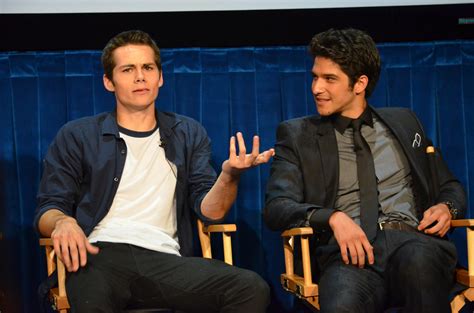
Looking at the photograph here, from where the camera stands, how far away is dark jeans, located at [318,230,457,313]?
2.77 m

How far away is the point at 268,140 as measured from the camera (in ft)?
A: 13.4

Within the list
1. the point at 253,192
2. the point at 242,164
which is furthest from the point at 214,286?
the point at 253,192

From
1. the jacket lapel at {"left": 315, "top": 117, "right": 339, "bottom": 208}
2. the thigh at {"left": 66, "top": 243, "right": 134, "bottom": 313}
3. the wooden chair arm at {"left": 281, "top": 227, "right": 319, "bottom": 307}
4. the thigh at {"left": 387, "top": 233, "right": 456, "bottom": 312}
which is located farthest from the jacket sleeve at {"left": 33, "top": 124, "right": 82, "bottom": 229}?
the thigh at {"left": 387, "top": 233, "right": 456, "bottom": 312}

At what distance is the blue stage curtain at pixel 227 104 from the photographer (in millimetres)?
3957

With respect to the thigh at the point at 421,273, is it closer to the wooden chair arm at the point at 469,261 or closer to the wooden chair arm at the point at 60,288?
the wooden chair arm at the point at 469,261

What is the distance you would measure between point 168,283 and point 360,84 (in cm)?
121

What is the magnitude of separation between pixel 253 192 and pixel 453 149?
110 centimetres

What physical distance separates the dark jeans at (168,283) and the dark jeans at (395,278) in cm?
28

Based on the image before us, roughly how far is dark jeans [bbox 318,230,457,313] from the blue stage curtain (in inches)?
44.4

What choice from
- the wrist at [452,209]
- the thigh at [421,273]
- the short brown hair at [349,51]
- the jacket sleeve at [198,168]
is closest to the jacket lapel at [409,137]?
the wrist at [452,209]

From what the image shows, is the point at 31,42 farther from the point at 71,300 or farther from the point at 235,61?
the point at 71,300

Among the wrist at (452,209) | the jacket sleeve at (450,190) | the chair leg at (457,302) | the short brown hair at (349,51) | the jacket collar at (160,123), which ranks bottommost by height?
the chair leg at (457,302)

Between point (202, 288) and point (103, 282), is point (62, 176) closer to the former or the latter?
point (103, 282)

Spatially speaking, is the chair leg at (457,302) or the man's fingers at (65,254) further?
the chair leg at (457,302)
